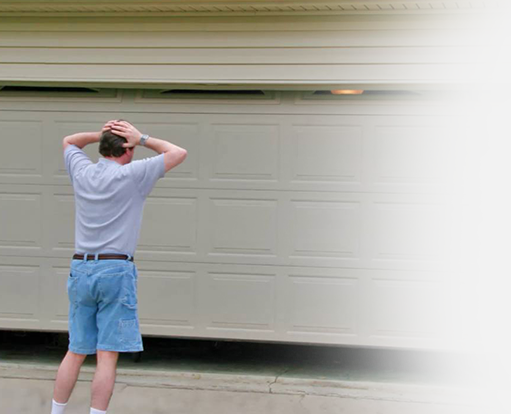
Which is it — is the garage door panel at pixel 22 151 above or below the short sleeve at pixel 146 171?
above

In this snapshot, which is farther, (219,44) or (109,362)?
(219,44)

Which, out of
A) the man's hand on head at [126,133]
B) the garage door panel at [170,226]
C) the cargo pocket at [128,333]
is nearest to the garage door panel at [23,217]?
the garage door panel at [170,226]

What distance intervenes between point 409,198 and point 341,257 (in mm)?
718

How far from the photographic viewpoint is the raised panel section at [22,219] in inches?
291

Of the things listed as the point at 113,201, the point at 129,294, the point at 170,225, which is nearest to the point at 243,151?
the point at 170,225

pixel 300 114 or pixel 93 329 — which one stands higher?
pixel 300 114

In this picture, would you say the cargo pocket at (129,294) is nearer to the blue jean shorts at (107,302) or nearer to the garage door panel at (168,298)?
the blue jean shorts at (107,302)

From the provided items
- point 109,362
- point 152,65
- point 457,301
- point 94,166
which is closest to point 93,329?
point 109,362

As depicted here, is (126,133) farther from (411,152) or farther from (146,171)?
(411,152)

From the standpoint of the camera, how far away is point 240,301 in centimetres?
721

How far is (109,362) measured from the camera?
16.0 ft

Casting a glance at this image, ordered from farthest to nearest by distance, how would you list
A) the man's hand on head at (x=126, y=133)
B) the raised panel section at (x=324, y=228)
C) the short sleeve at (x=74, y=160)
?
the raised panel section at (x=324, y=228) → the short sleeve at (x=74, y=160) → the man's hand on head at (x=126, y=133)

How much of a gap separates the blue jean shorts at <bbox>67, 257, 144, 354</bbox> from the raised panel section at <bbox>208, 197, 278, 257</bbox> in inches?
90.0

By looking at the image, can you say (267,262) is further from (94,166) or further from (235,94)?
(94,166)
